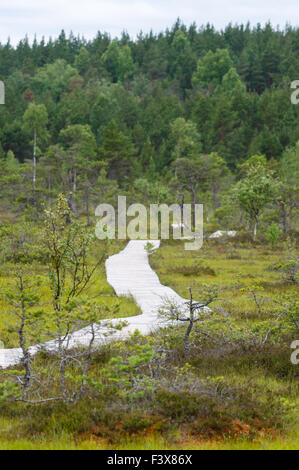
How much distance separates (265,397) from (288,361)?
1.34 meters

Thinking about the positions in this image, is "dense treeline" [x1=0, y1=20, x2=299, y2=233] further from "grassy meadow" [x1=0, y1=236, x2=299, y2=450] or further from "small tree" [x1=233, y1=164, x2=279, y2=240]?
"grassy meadow" [x1=0, y1=236, x2=299, y2=450]

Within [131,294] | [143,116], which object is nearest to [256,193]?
[131,294]

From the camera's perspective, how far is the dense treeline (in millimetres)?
36875

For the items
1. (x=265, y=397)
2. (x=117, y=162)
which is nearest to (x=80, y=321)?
(x=265, y=397)

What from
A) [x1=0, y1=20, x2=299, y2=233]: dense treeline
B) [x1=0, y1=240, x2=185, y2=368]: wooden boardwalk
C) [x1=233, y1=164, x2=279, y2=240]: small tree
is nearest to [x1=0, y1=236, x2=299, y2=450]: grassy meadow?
[x1=0, y1=240, x2=185, y2=368]: wooden boardwalk

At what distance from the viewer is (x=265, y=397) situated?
517 cm

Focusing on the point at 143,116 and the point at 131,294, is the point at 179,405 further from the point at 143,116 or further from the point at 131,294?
the point at 143,116

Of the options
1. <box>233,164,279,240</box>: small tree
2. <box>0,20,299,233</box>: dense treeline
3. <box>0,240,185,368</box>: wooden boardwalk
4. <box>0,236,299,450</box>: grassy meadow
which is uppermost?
<box>0,20,299,233</box>: dense treeline

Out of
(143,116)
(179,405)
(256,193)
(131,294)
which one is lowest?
(179,405)

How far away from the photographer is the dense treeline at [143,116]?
36.9 meters

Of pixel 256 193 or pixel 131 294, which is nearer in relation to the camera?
pixel 131 294

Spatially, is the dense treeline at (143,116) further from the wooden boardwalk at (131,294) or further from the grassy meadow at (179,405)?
the grassy meadow at (179,405)

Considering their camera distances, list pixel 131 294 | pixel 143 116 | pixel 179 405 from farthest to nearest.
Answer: pixel 143 116 → pixel 131 294 → pixel 179 405

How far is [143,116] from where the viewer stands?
63656 mm
